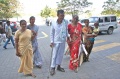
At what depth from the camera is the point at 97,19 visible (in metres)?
20.9

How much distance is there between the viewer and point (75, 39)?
714cm

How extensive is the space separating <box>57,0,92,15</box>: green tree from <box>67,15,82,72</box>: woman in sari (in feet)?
134

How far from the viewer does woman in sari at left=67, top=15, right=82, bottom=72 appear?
7055 millimetres

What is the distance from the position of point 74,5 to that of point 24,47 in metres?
42.3

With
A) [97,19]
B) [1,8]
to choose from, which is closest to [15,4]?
[1,8]

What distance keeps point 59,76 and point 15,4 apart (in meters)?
44.8

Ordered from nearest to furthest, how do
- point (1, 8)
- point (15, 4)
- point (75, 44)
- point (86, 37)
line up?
point (75, 44)
point (86, 37)
point (1, 8)
point (15, 4)

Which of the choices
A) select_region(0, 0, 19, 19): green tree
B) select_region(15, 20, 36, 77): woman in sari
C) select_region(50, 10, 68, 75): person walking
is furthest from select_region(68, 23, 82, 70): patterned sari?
select_region(0, 0, 19, 19): green tree

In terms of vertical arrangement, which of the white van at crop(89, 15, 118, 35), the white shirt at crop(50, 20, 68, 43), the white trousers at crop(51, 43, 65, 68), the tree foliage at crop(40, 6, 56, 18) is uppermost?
the white shirt at crop(50, 20, 68, 43)

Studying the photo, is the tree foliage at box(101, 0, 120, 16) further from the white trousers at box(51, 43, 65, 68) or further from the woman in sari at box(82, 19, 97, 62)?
the white trousers at box(51, 43, 65, 68)

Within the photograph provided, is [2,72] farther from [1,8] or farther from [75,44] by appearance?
[1,8]

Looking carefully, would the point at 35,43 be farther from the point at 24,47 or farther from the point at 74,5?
the point at 74,5

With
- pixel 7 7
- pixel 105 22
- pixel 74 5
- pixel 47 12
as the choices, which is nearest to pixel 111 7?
pixel 74 5

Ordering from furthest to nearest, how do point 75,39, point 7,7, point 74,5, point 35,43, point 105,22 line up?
point 74,5 < point 7,7 < point 105,22 < point 35,43 < point 75,39
